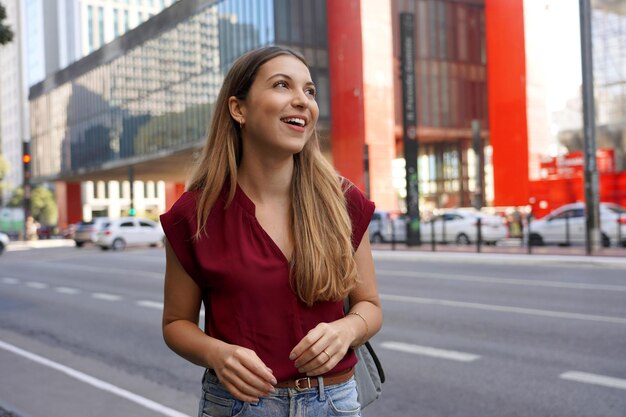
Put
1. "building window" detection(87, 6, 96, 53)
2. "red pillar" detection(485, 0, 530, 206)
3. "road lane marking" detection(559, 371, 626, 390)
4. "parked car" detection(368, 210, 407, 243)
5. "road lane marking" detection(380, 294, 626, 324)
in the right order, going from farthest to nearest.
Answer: "building window" detection(87, 6, 96, 53) < "red pillar" detection(485, 0, 530, 206) < "parked car" detection(368, 210, 407, 243) < "road lane marking" detection(380, 294, 626, 324) < "road lane marking" detection(559, 371, 626, 390)

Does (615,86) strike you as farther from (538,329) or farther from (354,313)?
(354,313)

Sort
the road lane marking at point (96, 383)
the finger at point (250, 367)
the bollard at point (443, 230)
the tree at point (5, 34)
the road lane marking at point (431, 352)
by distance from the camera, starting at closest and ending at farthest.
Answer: the finger at point (250, 367) < the road lane marking at point (96, 383) < the road lane marking at point (431, 352) < the tree at point (5, 34) < the bollard at point (443, 230)

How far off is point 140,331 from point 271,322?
8.22 m

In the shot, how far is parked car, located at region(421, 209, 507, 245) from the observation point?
89.2ft

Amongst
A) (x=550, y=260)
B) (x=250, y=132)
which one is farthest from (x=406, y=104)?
(x=250, y=132)

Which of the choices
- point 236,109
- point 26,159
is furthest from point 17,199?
point 236,109

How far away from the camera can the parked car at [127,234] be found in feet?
111

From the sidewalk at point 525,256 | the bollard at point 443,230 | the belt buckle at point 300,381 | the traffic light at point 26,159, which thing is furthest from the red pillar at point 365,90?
the belt buckle at point 300,381

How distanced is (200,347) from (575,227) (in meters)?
24.3

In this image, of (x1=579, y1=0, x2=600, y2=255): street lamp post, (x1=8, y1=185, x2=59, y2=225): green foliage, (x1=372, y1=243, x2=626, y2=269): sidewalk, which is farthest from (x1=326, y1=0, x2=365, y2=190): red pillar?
(x1=8, y1=185, x2=59, y2=225): green foliage

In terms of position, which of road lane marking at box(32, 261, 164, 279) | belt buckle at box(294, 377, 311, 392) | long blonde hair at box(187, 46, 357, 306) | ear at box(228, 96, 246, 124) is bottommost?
road lane marking at box(32, 261, 164, 279)

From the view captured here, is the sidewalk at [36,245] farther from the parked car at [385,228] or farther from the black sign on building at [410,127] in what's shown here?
the black sign on building at [410,127]

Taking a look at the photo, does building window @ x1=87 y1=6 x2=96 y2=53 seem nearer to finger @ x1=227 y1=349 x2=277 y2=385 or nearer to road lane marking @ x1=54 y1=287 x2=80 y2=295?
road lane marking @ x1=54 y1=287 x2=80 y2=295

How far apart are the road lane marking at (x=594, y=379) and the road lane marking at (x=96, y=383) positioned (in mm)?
3289
